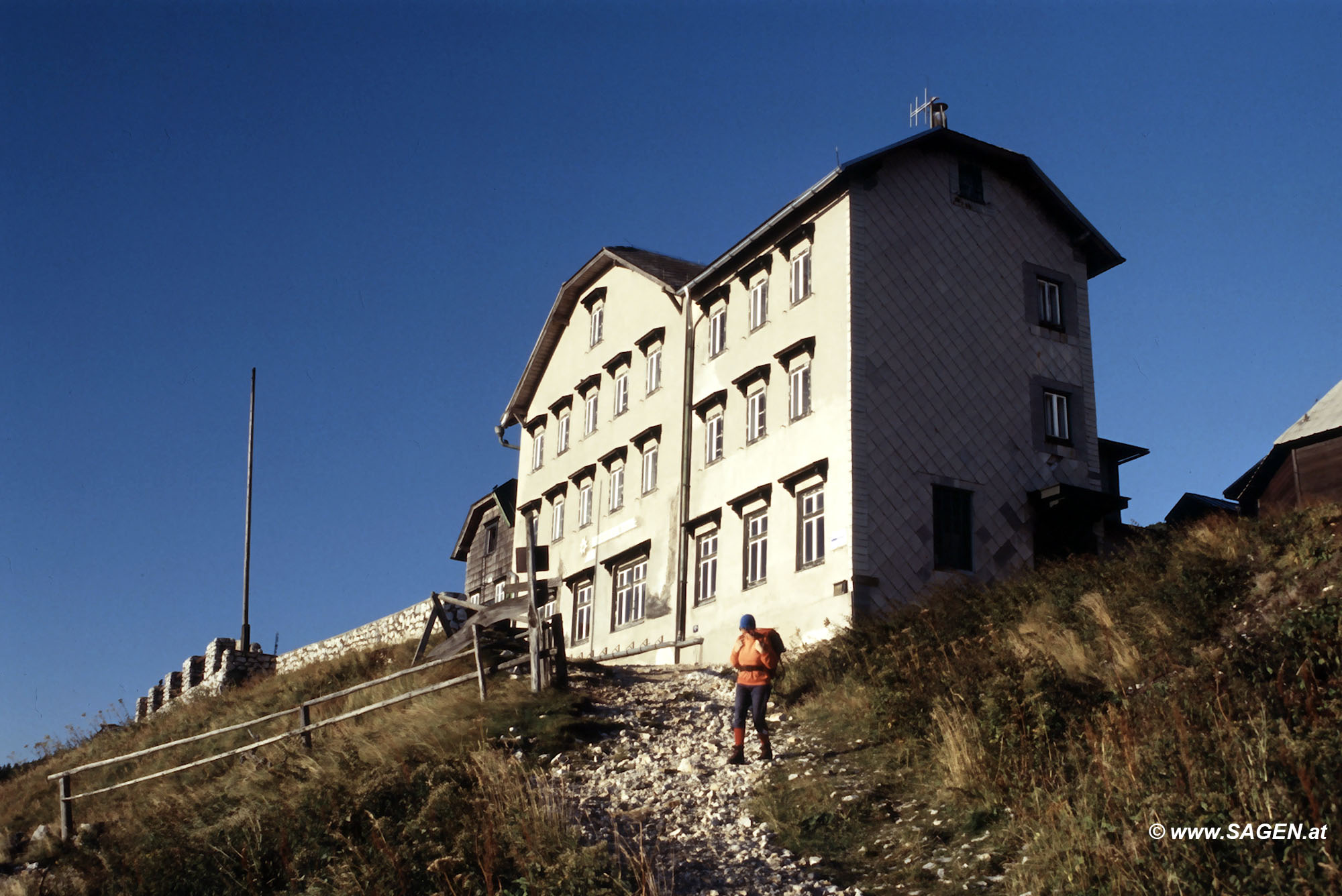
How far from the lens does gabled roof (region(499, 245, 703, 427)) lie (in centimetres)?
3294

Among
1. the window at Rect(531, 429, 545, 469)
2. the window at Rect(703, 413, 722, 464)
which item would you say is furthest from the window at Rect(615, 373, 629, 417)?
the window at Rect(531, 429, 545, 469)

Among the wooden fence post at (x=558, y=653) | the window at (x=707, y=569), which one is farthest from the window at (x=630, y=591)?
the wooden fence post at (x=558, y=653)

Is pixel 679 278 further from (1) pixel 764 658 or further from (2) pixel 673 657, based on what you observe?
(1) pixel 764 658

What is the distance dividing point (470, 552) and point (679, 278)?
1615 centimetres

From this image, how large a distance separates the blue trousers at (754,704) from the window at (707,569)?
1176cm

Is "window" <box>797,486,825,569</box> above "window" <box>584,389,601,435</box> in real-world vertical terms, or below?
below

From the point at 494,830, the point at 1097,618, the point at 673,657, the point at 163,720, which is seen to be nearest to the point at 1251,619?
the point at 1097,618

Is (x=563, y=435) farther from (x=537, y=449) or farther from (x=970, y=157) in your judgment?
(x=970, y=157)

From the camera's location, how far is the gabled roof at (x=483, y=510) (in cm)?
4076

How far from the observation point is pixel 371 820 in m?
12.8

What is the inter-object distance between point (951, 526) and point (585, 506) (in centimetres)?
1186

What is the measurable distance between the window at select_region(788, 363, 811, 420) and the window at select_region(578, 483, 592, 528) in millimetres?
8865

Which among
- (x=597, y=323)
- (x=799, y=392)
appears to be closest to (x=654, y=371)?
(x=597, y=323)

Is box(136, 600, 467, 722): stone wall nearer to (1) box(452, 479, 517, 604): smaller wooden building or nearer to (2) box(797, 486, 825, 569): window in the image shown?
(1) box(452, 479, 517, 604): smaller wooden building
